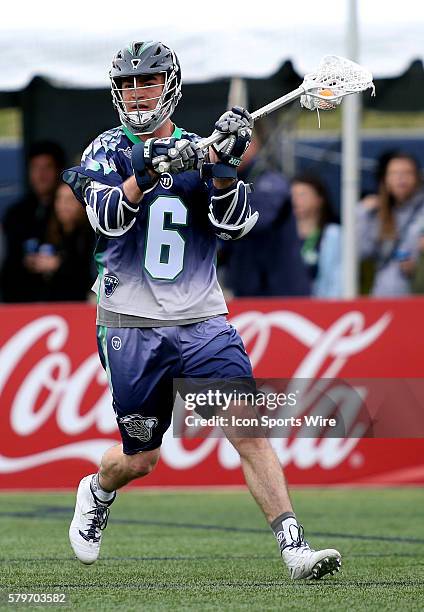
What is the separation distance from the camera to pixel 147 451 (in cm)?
641

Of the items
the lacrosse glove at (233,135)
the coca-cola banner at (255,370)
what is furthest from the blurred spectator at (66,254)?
the lacrosse glove at (233,135)

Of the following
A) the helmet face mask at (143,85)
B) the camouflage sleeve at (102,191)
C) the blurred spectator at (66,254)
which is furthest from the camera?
the blurred spectator at (66,254)

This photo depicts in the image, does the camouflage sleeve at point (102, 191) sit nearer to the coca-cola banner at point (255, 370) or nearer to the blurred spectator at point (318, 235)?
the coca-cola banner at point (255, 370)

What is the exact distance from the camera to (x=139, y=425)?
20.7 ft

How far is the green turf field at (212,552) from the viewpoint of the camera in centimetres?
558

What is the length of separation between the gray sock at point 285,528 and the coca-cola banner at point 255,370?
14.1ft

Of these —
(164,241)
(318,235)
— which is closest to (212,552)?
(164,241)

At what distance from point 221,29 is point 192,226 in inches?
229

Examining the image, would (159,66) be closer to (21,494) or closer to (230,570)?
(230,570)

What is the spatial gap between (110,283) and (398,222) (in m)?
5.84

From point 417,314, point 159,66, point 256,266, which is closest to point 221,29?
point 256,266

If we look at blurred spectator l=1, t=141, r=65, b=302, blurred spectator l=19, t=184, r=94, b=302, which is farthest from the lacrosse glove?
blurred spectator l=1, t=141, r=65, b=302

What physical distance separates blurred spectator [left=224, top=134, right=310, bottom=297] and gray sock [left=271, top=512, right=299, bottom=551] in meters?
5.56

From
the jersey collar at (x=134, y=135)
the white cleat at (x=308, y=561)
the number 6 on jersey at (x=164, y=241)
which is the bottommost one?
the white cleat at (x=308, y=561)
